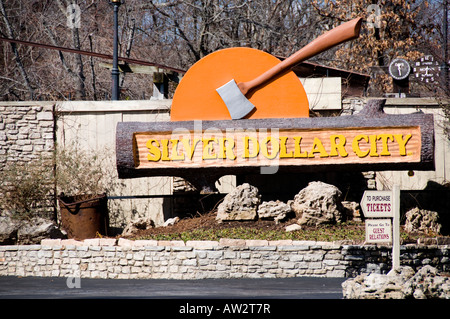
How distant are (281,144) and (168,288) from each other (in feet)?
11.6

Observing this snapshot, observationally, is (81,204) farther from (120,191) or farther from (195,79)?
(195,79)

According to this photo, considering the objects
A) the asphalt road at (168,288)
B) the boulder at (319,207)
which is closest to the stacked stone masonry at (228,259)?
the asphalt road at (168,288)

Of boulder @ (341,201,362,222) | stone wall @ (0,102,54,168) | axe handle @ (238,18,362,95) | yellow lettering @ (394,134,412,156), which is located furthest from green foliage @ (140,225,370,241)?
stone wall @ (0,102,54,168)

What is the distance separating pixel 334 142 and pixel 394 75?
3850 millimetres

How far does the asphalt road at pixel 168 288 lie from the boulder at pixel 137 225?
6.83ft

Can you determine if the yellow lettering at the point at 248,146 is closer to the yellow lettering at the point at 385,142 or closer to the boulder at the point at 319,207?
the boulder at the point at 319,207

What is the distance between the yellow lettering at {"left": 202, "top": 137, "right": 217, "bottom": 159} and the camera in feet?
33.8

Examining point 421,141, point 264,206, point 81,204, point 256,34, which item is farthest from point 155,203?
point 256,34

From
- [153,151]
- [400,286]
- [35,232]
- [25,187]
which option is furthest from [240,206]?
[400,286]

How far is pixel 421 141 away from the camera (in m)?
10.0

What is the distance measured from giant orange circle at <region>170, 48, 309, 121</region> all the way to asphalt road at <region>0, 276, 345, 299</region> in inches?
127

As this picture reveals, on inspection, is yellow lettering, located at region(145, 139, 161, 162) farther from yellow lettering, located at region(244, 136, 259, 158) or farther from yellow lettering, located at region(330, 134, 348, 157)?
yellow lettering, located at region(330, 134, 348, 157)

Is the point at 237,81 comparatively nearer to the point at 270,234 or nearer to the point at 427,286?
the point at 270,234

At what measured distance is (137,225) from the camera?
37.1 feet
